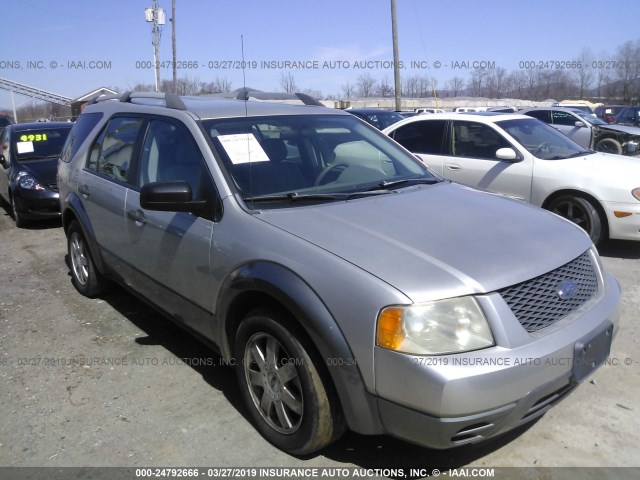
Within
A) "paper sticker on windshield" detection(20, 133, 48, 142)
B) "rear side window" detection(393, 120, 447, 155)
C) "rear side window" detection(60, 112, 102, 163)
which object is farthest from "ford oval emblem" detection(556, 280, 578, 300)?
"paper sticker on windshield" detection(20, 133, 48, 142)

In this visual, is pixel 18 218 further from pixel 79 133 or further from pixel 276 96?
pixel 276 96

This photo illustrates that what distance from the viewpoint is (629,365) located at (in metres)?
3.61

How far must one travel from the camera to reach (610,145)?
48.4ft

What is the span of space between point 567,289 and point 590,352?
0.30m

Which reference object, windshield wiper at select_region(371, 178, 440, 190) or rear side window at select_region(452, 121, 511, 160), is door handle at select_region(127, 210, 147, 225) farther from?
rear side window at select_region(452, 121, 511, 160)

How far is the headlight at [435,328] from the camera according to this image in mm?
2176

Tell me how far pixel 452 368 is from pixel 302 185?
1.53 metres

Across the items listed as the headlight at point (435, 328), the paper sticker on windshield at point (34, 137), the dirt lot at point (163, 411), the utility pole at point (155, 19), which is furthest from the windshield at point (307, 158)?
the utility pole at point (155, 19)

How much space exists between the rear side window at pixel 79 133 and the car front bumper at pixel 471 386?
3823mm

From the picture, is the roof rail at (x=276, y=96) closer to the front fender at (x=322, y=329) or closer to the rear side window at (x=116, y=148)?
A: the rear side window at (x=116, y=148)

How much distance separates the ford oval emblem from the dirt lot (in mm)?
856

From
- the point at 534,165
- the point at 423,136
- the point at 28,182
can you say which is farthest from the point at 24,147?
the point at 534,165

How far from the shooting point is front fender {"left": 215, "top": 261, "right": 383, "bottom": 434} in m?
2.29

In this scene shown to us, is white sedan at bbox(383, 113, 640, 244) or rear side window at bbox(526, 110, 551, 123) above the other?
rear side window at bbox(526, 110, 551, 123)
